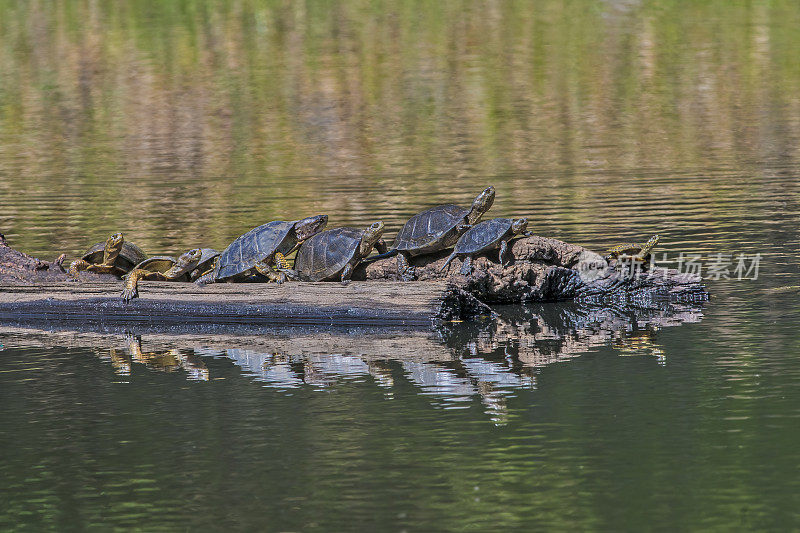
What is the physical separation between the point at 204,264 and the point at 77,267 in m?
1.13

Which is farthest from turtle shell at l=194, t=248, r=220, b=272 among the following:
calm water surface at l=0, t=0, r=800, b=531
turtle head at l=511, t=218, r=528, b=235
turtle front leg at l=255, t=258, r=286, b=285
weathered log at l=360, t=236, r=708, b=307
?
turtle head at l=511, t=218, r=528, b=235

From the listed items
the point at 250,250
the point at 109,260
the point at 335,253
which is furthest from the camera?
the point at 109,260

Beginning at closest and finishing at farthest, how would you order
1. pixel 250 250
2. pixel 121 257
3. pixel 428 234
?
pixel 250 250, pixel 428 234, pixel 121 257

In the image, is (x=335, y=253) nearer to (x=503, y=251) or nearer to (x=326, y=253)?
(x=326, y=253)

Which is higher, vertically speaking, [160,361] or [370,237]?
[370,237]

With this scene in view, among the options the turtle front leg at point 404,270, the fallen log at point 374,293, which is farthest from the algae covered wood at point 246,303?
the turtle front leg at point 404,270

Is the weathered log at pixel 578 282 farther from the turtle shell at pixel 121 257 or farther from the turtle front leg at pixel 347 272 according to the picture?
the turtle shell at pixel 121 257

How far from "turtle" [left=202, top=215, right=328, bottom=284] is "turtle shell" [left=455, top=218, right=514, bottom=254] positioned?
1.26 m

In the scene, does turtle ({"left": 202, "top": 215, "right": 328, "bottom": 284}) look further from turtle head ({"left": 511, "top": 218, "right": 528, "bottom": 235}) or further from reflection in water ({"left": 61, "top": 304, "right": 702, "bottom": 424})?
turtle head ({"left": 511, "top": 218, "right": 528, "bottom": 235})

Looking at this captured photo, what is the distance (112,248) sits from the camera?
412 inches

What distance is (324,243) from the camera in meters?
10.1

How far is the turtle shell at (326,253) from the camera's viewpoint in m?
10.1

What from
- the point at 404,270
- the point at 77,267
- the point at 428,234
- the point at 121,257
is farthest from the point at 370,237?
the point at 77,267

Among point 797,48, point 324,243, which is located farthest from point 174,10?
point 324,243
